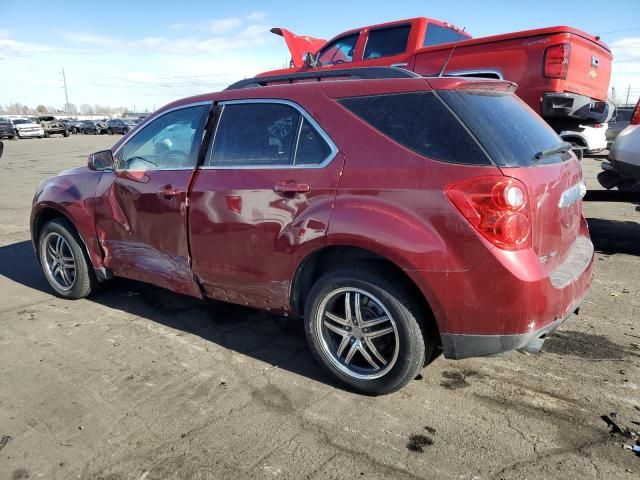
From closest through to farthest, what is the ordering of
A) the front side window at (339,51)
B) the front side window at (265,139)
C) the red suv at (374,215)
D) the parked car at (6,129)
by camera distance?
the red suv at (374,215) → the front side window at (265,139) → the front side window at (339,51) → the parked car at (6,129)

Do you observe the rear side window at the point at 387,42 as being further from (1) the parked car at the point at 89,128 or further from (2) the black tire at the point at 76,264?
(1) the parked car at the point at 89,128

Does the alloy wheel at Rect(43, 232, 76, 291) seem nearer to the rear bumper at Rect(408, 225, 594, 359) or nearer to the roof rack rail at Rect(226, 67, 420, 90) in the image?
the roof rack rail at Rect(226, 67, 420, 90)

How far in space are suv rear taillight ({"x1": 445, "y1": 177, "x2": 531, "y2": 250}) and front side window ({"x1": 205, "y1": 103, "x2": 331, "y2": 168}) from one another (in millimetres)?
881

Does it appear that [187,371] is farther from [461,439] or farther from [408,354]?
[461,439]

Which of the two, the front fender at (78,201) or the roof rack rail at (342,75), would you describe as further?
the front fender at (78,201)

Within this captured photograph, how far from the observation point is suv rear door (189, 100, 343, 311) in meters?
2.96

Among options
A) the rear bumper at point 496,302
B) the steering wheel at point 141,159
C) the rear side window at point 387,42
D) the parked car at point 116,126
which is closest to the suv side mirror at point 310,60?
the rear side window at point 387,42

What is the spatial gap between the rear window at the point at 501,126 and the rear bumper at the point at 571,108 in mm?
4297

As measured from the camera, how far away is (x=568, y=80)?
6.95 metres

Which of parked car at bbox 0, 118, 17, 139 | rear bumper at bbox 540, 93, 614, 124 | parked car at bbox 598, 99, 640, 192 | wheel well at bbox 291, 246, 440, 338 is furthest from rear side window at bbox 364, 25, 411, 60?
parked car at bbox 0, 118, 17, 139

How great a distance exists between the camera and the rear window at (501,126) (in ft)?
8.47

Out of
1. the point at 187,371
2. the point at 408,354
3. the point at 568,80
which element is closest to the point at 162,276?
the point at 187,371

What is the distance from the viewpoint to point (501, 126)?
274cm

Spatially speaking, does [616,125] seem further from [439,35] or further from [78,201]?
[78,201]
